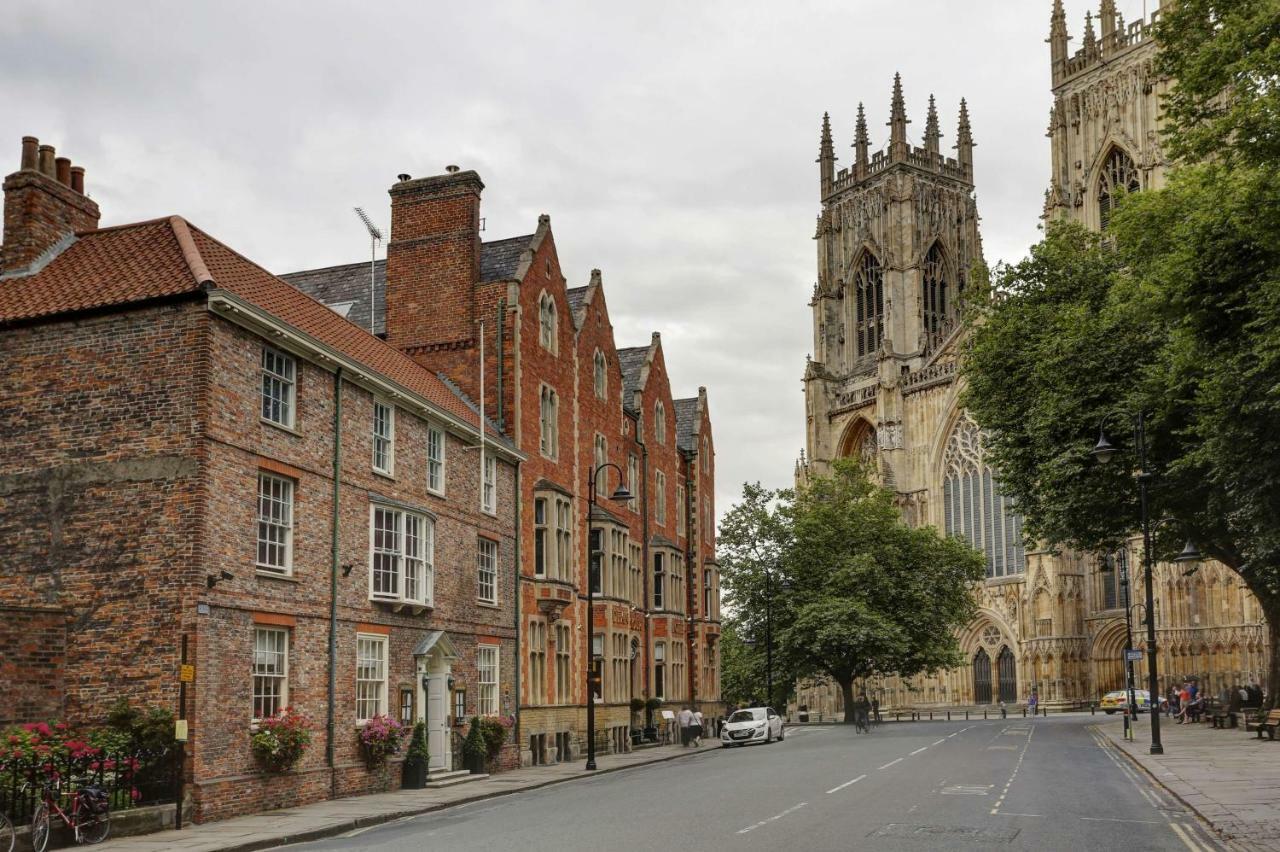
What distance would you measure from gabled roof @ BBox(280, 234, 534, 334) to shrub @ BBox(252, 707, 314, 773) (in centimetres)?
1529

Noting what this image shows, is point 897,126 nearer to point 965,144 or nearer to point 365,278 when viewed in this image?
point 965,144

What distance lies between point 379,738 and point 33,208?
37.3 feet

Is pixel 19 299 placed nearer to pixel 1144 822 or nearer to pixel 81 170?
pixel 81 170

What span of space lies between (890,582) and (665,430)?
762 inches

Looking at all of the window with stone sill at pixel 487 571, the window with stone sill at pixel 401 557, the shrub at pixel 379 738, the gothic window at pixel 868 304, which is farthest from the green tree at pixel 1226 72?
the gothic window at pixel 868 304

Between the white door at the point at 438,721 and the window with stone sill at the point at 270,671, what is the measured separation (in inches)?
225

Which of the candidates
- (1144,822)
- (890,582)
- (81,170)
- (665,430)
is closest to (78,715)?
(81,170)

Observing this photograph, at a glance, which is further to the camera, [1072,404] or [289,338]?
[1072,404]

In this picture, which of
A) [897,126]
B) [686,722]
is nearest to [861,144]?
[897,126]

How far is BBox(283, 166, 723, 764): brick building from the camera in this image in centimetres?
3422

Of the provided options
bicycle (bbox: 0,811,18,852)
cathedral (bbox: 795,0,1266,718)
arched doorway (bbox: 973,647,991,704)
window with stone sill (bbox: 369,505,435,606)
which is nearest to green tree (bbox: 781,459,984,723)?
cathedral (bbox: 795,0,1266,718)

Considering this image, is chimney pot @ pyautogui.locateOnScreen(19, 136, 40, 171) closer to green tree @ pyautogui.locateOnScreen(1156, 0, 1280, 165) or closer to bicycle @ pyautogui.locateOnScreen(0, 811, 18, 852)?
bicycle @ pyautogui.locateOnScreen(0, 811, 18, 852)

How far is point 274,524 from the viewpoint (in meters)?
22.7

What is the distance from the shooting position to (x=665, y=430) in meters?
48.3
